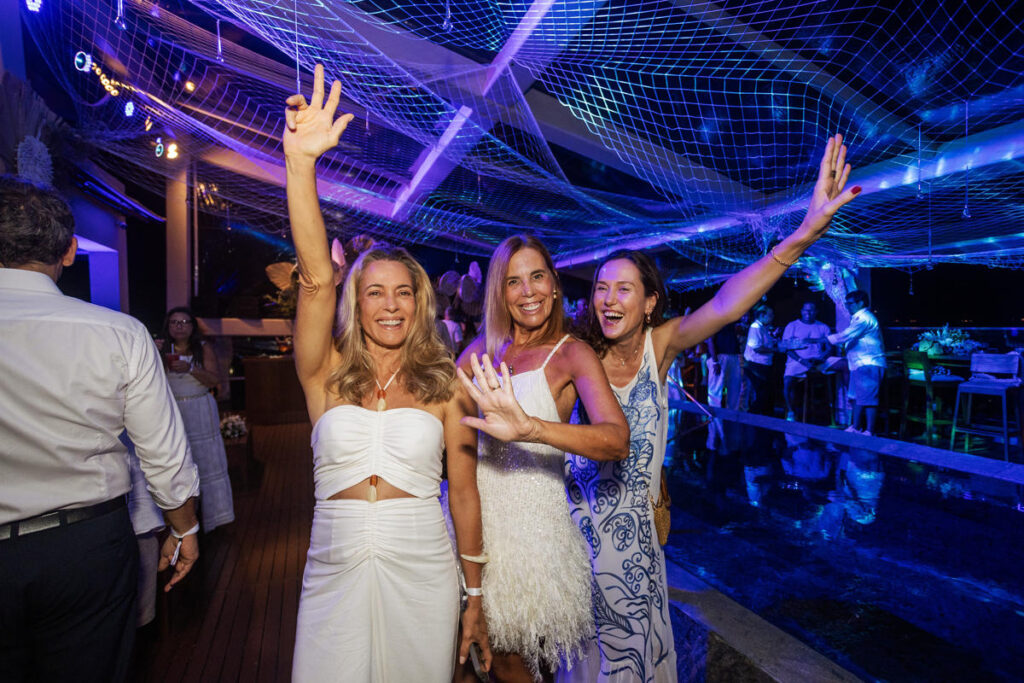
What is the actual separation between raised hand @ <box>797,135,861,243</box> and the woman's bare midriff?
1.45m

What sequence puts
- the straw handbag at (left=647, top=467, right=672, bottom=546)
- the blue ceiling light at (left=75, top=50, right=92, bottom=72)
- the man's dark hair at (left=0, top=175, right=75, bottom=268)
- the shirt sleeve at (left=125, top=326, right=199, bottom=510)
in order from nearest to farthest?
the man's dark hair at (left=0, top=175, right=75, bottom=268)
the shirt sleeve at (left=125, top=326, right=199, bottom=510)
the straw handbag at (left=647, top=467, right=672, bottom=546)
the blue ceiling light at (left=75, top=50, right=92, bottom=72)

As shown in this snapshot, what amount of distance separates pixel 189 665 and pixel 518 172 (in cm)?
430

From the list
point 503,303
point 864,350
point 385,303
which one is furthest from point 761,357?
point 385,303

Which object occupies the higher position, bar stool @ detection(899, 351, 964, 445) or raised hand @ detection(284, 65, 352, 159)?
raised hand @ detection(284, 65, 352, 159)

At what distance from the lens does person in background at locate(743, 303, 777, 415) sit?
275 inches

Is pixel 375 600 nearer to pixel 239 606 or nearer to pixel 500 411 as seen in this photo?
pixel 500 411

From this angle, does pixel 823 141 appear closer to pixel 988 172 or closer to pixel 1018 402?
pixel 988 172

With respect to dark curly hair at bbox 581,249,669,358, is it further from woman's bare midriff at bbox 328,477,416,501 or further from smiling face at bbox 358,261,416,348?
woman's bare midriff at bbox 328,477,416,501

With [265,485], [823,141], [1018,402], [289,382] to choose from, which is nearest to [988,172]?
[823,141]

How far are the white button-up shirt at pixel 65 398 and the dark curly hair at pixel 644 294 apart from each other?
4.51 ft

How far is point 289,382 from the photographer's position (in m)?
8.12

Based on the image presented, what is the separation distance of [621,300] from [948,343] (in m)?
8.02

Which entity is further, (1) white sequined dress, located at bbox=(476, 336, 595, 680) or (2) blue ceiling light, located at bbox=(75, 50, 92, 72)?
(2) blue ceiling light, located at bbox=(75, 50, 92, 72)

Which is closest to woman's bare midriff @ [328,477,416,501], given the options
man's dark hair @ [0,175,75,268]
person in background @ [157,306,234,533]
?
man's dark hair @ [0,175,75,268]
